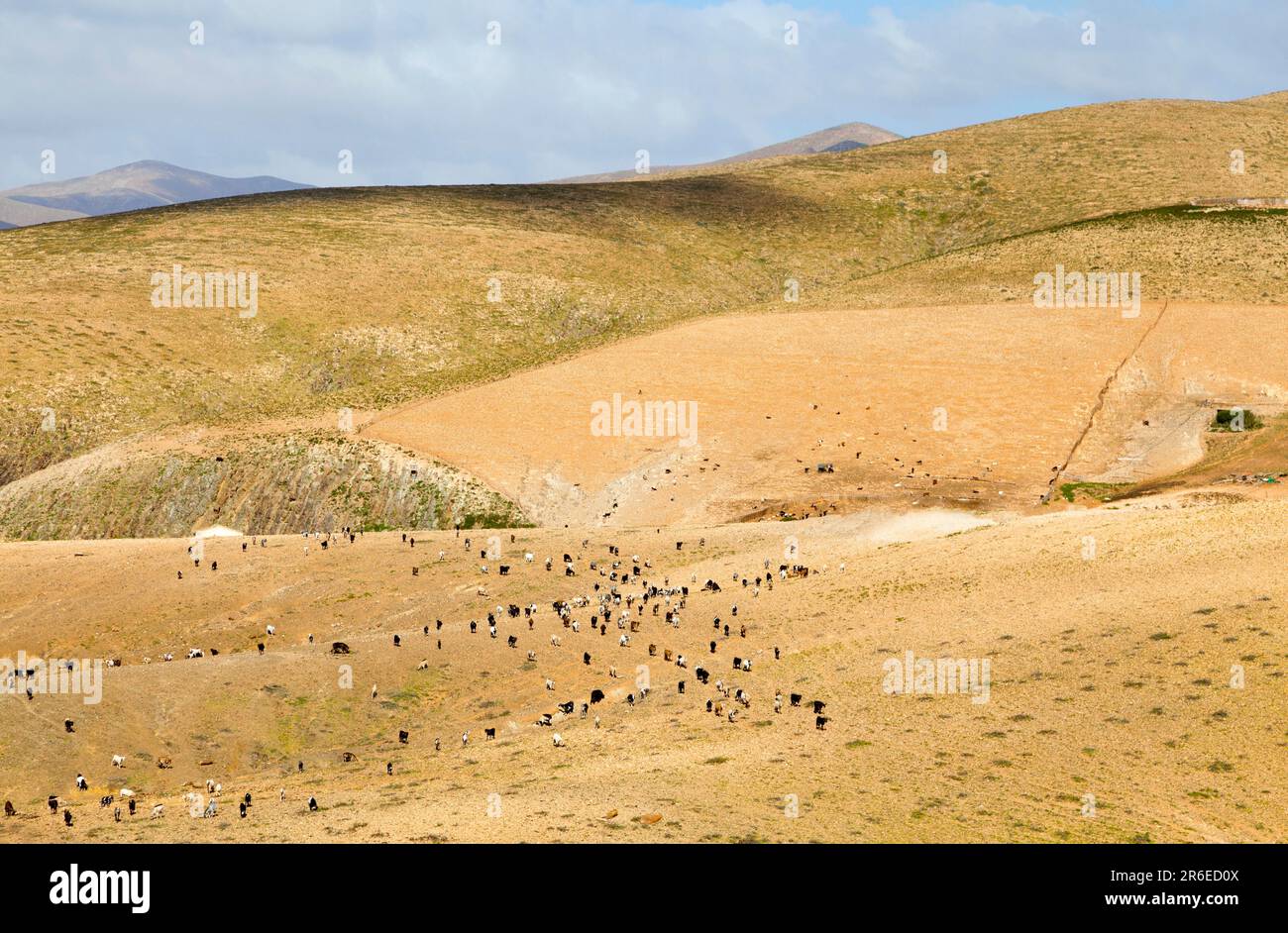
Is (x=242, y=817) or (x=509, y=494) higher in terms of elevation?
(x=509, y=494)

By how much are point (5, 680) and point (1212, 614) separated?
43.5 m

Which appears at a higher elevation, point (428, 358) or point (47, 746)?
point (428, 358)

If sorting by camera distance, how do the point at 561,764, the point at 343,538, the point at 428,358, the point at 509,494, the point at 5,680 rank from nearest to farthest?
the point at 561,764
the point at 5,680
the point at 343,538
the point at 509,494
the point at 428,358

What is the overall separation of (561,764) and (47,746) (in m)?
16.5

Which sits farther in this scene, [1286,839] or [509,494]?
[509,494]

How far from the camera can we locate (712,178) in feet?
608

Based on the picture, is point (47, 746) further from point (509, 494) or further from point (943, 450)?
point (943, 450)

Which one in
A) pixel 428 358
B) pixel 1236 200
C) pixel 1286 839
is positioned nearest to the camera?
pixel 1286 839

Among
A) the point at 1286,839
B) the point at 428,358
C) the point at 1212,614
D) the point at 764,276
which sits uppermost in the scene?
the point at 764,276

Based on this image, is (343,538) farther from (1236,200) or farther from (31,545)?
(1236,200)

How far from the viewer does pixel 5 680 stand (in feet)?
140

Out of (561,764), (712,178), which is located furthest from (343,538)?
(712,178)
